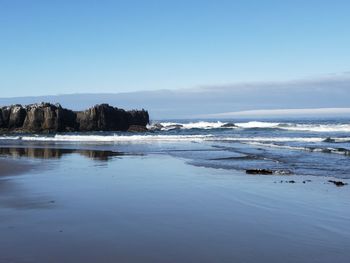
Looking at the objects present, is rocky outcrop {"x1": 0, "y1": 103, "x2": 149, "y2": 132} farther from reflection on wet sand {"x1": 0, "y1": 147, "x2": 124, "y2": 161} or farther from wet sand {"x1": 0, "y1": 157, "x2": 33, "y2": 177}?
wet sand {"x1": 0, "y1": 157, "x2": 33, "y2": 177}

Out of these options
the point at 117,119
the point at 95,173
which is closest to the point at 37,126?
the point at 117,119

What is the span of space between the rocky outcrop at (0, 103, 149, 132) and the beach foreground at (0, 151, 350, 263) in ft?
131

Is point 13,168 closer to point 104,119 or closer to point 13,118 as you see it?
point 104,119

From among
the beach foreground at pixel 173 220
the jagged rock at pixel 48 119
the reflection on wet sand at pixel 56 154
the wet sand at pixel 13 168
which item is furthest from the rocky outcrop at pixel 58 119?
the beach foreground at pixel 173 220

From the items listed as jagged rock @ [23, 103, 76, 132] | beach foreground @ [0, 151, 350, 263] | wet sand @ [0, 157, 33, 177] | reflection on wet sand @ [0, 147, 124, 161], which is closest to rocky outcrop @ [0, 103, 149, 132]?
jagged rock @ [23, 103, 76, 132]

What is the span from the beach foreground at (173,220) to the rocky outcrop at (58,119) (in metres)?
39.8

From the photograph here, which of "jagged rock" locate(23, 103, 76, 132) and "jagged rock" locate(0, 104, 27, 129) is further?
"jagged rock" locate(0, 104, 27, 129)

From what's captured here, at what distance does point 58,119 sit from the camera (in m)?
50.4

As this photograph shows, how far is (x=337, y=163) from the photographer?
16.1m

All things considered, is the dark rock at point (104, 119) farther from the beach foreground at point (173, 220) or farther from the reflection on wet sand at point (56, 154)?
the beach foreground at point (173, 220)

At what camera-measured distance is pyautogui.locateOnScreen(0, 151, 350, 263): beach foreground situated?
5203mm

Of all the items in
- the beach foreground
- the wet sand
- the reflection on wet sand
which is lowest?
the reflection on wet sand

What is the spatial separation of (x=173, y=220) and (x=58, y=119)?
45409 mm

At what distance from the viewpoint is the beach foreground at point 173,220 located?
5.20 metres
